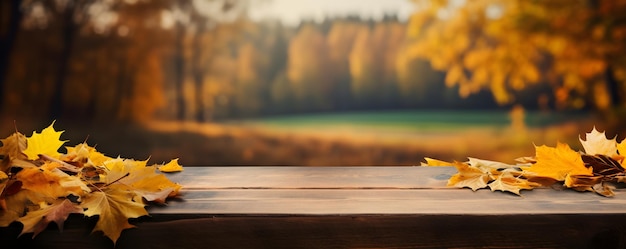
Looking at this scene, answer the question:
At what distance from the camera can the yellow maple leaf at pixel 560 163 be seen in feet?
3.13

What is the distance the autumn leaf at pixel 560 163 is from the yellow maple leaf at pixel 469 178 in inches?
4.1

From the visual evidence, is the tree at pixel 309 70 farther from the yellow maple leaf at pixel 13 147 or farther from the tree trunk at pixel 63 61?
the yellow maple leaf at pixel 13 147

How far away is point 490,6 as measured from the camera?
6184 millimetres

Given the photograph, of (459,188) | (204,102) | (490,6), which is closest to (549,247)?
(459,188)

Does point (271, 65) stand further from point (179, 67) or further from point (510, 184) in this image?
point (510, 184)

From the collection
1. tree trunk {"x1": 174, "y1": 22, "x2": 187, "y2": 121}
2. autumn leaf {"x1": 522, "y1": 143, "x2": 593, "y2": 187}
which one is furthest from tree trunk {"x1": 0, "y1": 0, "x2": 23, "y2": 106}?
autumn leaf {"x1": 522, "y1": 143, "x2": 593, "y2": 187}

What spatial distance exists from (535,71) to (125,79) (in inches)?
212

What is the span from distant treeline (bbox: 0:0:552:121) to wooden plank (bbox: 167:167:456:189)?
5.73 m

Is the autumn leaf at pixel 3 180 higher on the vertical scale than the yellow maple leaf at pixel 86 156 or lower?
higher

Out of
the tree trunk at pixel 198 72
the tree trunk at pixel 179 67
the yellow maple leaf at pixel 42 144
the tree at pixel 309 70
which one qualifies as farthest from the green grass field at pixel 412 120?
the yellow maple leaf at pixel 42 144

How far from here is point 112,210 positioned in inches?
29.2

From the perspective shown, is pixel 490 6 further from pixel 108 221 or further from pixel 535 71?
pixel 108 221

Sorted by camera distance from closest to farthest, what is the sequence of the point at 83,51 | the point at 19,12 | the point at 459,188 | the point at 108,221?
the point at 108,221 → the point at 459,188 → the point at 19,12 → the point at 83,51

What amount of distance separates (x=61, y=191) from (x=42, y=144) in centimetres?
20
